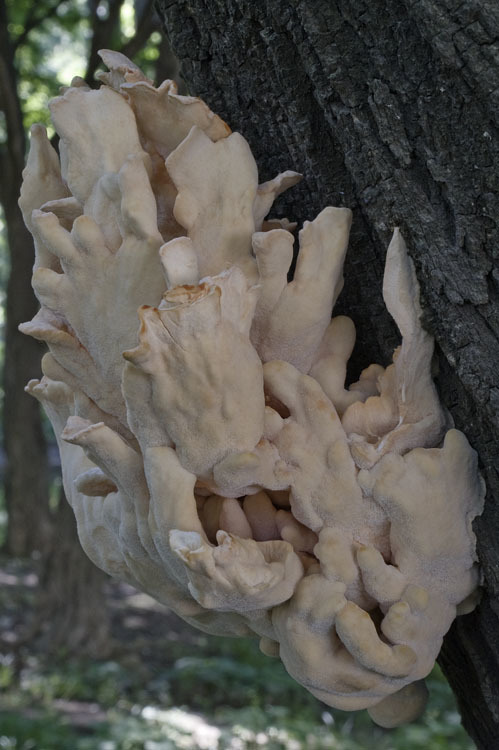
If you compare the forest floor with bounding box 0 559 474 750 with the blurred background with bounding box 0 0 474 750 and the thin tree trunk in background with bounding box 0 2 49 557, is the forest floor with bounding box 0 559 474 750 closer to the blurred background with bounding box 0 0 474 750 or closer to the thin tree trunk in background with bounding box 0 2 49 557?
the blurred background with bounding box 0 0 474 750

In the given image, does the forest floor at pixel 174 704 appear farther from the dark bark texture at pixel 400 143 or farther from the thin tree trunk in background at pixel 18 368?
the dark bark texture at pixel 400 143

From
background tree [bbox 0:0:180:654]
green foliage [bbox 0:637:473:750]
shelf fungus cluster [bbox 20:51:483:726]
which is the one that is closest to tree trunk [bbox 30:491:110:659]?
background tree [bbox 0:0:180:654]

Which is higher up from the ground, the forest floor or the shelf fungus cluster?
the shelf fungus cluster

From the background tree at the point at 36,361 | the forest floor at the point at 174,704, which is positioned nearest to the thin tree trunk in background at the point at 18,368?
the background tree at the point at 36,361

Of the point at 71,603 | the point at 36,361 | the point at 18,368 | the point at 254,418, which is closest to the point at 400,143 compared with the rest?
the point at 254,418

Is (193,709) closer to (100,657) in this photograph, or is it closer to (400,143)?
(100,657)

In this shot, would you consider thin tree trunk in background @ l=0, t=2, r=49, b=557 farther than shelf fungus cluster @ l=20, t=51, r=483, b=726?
Yes

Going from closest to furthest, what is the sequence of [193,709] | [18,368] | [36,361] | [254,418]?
[254,418] < [193,709] < [36,361] < [18,368]
